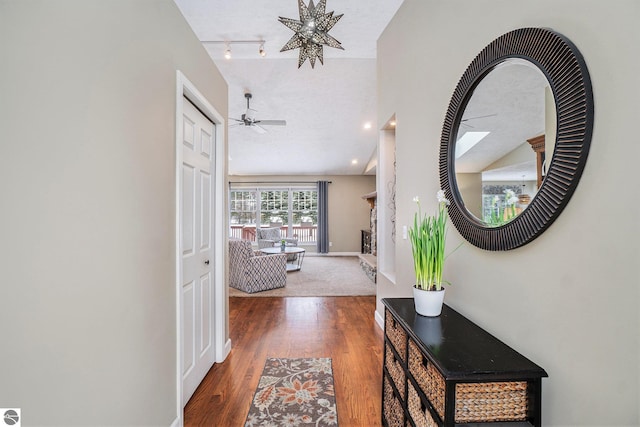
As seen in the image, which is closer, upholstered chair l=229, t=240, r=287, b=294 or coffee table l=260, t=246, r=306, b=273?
upholstered chair l=229, t=240, r=287, b=294

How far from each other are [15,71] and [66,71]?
0.15 meters

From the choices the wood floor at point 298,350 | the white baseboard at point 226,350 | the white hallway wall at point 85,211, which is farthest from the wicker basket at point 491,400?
the white baseboard at point 226,350

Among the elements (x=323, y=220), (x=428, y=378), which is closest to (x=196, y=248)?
(x=428, y=378)

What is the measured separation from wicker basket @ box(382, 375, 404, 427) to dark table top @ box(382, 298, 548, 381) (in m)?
0.47

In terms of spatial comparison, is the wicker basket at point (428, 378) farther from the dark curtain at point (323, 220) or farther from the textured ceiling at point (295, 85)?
the dark curtain at point (323, 220)

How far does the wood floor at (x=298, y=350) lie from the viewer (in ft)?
6.27

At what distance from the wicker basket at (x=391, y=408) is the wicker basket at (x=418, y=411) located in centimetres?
16

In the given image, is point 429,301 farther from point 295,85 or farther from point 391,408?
point 295,85

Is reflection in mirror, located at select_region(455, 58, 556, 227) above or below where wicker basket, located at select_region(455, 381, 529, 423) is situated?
above

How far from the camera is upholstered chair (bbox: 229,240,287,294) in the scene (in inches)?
186

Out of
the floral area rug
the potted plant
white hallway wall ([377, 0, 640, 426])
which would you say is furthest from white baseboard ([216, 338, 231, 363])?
white hallway wall ([377, 0, 640, 426])

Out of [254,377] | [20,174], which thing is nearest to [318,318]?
[254,377]

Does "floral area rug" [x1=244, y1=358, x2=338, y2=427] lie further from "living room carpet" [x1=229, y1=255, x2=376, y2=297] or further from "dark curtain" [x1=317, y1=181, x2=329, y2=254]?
"dark curtain" [x1=317, y1=181, x2=329, y2=254]

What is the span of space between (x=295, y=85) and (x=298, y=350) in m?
4.01
